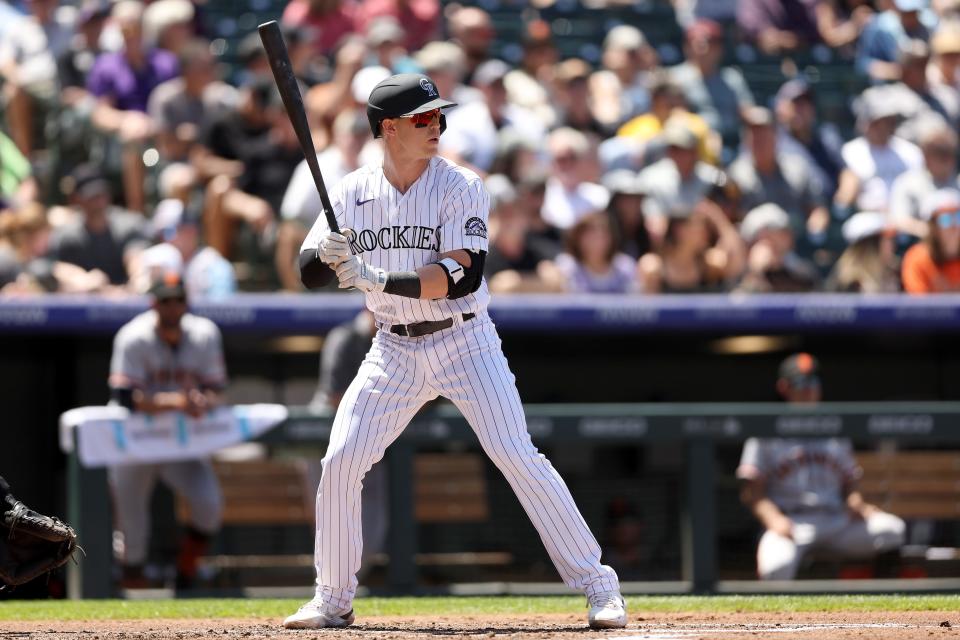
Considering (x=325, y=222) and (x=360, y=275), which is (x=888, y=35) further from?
(x=360, y=275)

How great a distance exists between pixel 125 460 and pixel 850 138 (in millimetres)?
6033

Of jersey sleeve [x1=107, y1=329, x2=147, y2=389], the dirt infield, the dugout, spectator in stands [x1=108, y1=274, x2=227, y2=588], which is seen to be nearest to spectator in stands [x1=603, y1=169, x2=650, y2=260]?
the dugout

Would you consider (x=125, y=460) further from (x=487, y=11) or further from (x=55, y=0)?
(x=487, y=11)

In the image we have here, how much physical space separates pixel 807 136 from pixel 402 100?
22.4 feet

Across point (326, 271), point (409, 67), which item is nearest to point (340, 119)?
point (409, 67)

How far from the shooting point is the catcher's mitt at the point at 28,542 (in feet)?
15.5

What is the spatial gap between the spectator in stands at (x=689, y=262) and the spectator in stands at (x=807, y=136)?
6.48ft

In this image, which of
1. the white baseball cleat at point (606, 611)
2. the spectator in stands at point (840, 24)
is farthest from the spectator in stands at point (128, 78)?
the white baseball cleat at point (606, 611)

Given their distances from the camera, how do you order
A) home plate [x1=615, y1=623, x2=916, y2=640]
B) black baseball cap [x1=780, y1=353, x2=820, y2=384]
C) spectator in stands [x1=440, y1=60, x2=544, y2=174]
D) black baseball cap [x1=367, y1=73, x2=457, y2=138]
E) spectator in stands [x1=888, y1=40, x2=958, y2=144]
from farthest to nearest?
spectator in stands [x1=888, y1=40, x2=958, y2=144]
spectator in stands [x1=440, y1=60, x2=544, y2=174]
black baseball cap [x1=780, y1=353, x2=820, y2=384]
black baseball cap [x1=367, y1=73, x2=457, y2=138]
home plate [x1=615, y1=623, x2=916, y2=640]

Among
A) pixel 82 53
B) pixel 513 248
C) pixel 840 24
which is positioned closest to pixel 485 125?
pixel 513 248

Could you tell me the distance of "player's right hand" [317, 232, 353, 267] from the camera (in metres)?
4.69

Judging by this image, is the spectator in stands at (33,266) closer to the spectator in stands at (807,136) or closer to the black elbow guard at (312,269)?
the black elbow guard at (312,269)

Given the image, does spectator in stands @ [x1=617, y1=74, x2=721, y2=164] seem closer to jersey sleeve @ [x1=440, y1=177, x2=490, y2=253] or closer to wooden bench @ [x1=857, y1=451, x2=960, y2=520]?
wooden bench @ [x1=857, y1=451, x2=960, y2=520]

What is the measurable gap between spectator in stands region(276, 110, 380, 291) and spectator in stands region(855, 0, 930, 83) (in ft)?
14.4
